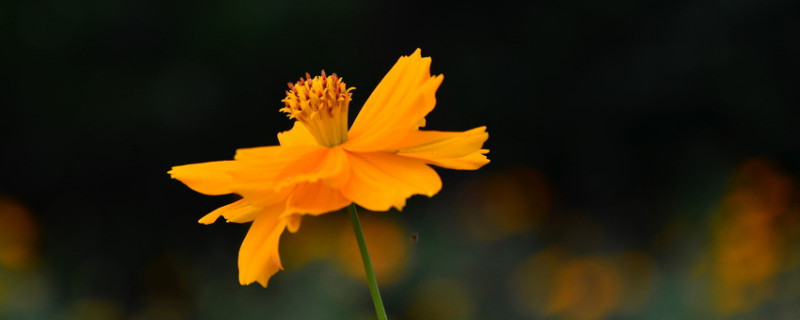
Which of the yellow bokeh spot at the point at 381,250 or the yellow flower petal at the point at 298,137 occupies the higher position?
the yellow bokeh spot at the point at 381,250

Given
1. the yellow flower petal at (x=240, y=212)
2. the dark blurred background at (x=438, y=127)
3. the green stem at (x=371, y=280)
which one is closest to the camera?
the green stem at (x=371, y=280)

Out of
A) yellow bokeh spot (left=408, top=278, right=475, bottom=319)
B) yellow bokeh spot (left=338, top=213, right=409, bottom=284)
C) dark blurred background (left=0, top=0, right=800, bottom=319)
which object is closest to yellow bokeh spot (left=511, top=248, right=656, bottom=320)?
dark blurred background (left=0, top=0, right=800, bottom=319)

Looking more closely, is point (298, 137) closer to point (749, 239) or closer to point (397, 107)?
point (397, 107)

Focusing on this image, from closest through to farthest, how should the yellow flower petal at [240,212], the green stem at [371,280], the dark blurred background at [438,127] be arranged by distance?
the green stem at [371,280]
the yellow flower petal at [240,212]
the dark blurred background at [438,127]

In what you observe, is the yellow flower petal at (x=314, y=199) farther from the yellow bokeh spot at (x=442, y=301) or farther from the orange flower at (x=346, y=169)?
the yellow bokeh spot at (x=442, y=301)

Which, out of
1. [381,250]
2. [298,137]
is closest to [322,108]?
[298,137]

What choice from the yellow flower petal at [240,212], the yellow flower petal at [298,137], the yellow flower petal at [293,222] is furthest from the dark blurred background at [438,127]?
the yellow flower petal at [293,222]
